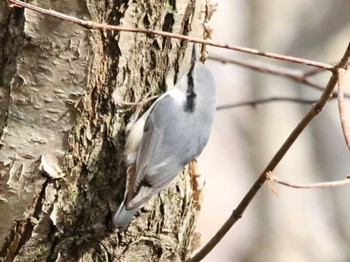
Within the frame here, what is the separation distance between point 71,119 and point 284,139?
7.67 ft

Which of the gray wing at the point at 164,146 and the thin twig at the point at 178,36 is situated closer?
the thin twig at the point at 178,36

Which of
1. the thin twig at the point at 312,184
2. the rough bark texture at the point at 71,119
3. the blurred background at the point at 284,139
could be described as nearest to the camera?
the thin twig at the point at 312,184

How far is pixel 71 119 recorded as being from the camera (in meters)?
1.40

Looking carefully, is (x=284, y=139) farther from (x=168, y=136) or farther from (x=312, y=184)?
(x=312, y=184)

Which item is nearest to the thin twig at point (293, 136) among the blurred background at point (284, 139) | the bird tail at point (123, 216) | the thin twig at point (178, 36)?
the thin twig at point (178, 36)

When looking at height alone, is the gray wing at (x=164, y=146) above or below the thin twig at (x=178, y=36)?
below

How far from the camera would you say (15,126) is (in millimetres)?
1382

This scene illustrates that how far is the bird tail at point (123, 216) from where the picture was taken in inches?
54.9

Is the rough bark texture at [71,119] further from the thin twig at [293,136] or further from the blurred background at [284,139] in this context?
the blurred background at [284,139]

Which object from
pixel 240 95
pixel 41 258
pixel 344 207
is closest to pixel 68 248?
pixel 41 258

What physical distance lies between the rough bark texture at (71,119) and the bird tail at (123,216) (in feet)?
0.11

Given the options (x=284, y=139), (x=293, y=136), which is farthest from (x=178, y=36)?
(x=284, y=139)

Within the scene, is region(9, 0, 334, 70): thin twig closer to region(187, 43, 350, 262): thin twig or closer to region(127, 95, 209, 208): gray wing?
region(187, 43, 350, 262): thin twig

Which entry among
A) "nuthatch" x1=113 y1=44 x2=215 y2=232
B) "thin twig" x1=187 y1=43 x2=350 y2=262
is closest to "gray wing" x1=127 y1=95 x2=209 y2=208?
"nuthatch" x1=113 y1=44 x2=215 y2=232
